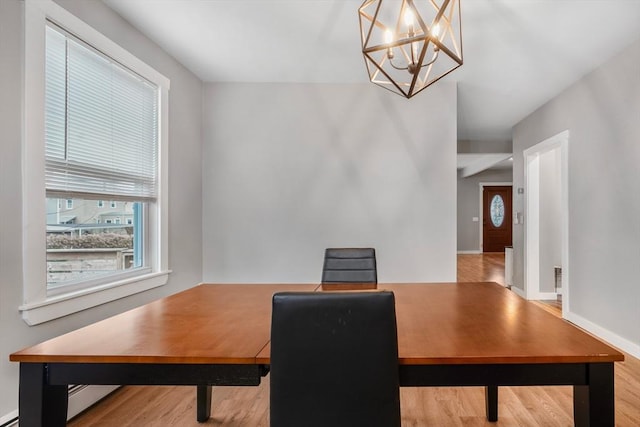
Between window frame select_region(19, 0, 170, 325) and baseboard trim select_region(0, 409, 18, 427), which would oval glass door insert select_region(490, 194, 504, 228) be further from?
baseboard trim select_region(0, 409, 18, 427)

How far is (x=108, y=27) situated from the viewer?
90.4 inches

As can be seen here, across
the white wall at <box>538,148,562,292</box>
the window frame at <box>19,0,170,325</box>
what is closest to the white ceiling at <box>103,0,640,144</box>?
the window frame at <box>19,0,170,325</box>

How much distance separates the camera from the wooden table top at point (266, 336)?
40.2 inches

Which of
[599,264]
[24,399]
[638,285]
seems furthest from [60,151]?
[599,264]

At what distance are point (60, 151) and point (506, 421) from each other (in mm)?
2872

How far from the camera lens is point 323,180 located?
12.0ft

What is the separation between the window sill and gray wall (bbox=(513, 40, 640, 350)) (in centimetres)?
382

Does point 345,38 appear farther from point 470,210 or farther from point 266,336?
point 470,210

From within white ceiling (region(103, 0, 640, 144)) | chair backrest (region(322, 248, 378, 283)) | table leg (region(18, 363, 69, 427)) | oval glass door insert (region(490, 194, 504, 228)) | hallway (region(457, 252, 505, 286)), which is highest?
white ceiling (region(103, 0, 640, 144))

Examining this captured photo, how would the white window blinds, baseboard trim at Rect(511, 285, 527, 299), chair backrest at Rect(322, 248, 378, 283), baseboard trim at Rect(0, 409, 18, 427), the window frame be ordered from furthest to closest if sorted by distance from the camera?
baseboard trim at Rect(511, 285, 527, 299) → chair backrest at Rect(322, 248, 378, 283) → the white window blinds → the window frame → baseboard trim at Rect(0, 409, 18, 427)

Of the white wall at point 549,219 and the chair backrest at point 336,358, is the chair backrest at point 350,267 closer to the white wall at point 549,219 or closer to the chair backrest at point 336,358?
the chair backrest at point 336,358

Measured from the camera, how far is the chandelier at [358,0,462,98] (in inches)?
50.2

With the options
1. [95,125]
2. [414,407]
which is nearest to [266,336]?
[414,407]

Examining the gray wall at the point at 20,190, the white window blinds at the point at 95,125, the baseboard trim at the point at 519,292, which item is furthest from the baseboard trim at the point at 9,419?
the baseboard trim at the point at 519,292
